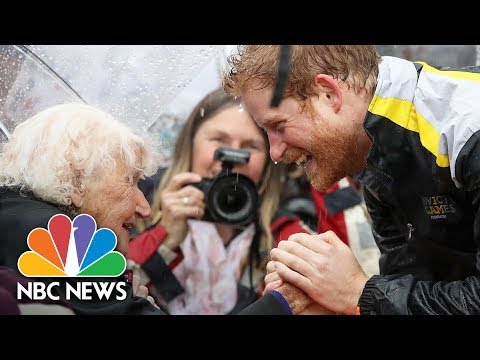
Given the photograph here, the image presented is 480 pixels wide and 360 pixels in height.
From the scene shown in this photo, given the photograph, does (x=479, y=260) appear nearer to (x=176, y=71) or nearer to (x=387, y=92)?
(x=387, y=92)

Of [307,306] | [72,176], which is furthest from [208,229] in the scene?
[72,176]

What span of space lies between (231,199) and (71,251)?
0.72 meters

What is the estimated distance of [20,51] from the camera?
239cm

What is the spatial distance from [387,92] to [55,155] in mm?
934

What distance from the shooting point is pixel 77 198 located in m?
2.18

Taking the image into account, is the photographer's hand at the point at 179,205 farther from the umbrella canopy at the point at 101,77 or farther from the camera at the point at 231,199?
the umbrella canopy at the point at 101,77

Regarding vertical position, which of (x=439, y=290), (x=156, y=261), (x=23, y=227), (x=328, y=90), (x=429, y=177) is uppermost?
(x=328, y=90)

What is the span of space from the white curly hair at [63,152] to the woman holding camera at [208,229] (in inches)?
19.0

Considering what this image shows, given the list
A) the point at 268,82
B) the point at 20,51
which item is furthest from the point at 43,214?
the point at 268,82

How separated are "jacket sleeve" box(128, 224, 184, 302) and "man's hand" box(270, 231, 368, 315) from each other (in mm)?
558

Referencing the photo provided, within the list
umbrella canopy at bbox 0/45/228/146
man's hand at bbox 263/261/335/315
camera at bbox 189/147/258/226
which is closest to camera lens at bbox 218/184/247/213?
camera at bbox 189/147/258/226

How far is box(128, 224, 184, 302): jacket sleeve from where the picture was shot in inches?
103

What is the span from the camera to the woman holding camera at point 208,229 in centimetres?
270

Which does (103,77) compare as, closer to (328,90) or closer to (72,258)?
(72,258)
